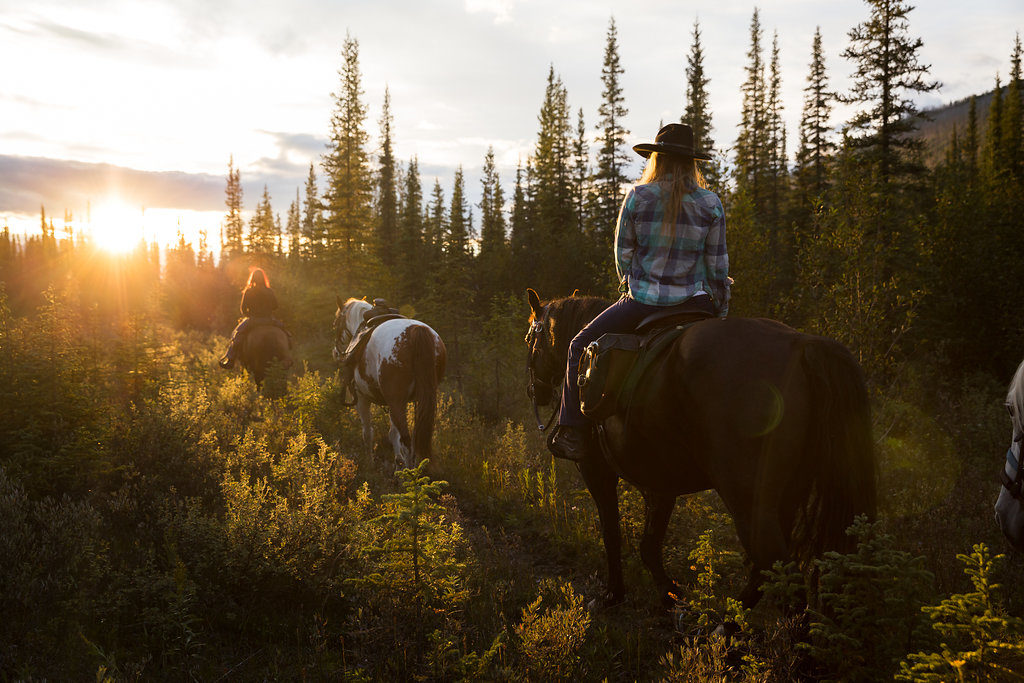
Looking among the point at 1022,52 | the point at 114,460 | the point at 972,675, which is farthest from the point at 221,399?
the point at 1022,52

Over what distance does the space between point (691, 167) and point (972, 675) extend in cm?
320

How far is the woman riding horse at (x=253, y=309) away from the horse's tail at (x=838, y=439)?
37.2 ft

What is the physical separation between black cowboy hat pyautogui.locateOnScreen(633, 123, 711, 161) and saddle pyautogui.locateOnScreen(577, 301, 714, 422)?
1065 millimetres

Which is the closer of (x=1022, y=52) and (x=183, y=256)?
(x=183, y=256)

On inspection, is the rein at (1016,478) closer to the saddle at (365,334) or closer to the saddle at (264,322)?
the saddle at (365,334)

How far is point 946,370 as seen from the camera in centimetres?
1243

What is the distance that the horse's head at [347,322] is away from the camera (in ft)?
31.6

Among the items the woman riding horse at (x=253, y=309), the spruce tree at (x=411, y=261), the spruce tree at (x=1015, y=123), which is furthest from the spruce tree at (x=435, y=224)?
the spruce tree at (x=1015, y=123)

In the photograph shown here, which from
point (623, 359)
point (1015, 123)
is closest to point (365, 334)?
point (623, 359)

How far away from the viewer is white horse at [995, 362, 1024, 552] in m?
3.18

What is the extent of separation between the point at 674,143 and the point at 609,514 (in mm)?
3075

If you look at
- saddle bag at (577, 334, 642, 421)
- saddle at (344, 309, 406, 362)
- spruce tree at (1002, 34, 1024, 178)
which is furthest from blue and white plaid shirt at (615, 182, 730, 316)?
spruce tree at (1002, 34, 1024, 178)

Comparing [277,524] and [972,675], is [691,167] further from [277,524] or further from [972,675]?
[277,524]

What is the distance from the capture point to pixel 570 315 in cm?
521
